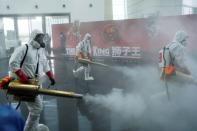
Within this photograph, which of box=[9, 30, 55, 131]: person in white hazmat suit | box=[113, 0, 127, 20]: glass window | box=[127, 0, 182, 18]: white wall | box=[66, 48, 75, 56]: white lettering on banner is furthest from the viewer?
box=[113, 0, 127, 20]: glass window

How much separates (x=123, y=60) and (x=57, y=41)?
471cm

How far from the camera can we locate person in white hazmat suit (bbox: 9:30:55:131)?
488cm

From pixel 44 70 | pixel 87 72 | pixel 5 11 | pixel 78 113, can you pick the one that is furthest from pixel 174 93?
pixel 5 11

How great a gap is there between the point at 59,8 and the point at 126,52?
26.3 ft

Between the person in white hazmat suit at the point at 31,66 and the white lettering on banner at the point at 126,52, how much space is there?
6.11m

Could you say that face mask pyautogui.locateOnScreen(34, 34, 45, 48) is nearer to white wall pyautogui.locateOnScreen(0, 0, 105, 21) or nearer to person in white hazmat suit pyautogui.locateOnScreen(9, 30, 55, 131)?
person in white hazmat suit pyautogui.locateOnScreen(9, 30, 55, 131)

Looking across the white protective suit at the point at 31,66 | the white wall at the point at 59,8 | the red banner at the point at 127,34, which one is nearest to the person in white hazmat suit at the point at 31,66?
the white protective suit at the point at 31,66

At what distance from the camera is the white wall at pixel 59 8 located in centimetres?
1772

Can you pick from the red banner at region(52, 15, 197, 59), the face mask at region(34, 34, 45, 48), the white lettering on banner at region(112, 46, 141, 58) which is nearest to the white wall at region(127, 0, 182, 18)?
the red banner at region(52, 15, 197, 59)

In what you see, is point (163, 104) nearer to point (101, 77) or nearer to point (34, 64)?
point (34, 64)

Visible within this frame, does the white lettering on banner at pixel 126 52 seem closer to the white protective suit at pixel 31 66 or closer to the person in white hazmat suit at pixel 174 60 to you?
the person in white hazmat suit at pixel 174 60

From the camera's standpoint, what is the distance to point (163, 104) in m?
6.50

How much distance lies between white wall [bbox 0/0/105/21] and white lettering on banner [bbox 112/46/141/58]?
662 cm

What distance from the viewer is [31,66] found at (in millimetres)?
5051
